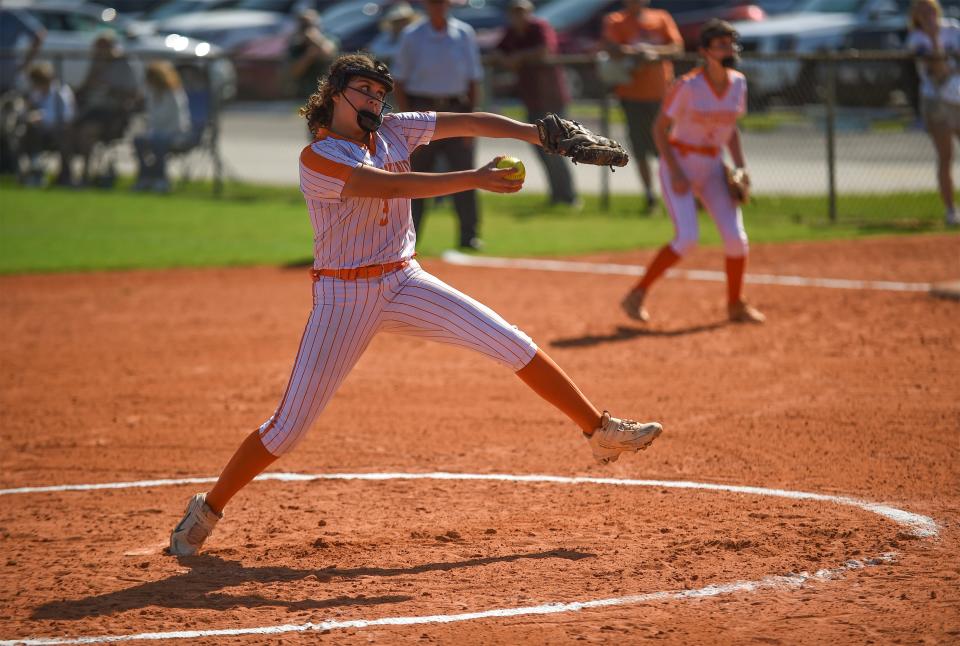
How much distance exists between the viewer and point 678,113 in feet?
32.0

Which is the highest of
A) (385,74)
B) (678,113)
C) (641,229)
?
(385,74)

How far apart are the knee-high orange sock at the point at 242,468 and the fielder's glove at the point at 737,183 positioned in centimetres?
533

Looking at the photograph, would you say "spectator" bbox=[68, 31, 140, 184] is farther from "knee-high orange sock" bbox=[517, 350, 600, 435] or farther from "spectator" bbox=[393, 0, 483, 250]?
"knee-high orange sock" bbox=[517, 350, 600, 435]

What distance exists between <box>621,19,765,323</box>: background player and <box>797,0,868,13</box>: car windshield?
1807 centimetres

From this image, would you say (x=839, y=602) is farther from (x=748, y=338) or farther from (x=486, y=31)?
(x=486, y=31)

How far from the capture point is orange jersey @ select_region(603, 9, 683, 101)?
52.7 ft

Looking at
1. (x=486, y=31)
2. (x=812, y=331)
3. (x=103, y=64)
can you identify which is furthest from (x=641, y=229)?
(x=486, y=31)

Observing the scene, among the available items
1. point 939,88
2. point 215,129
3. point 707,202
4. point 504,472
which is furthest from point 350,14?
point 504,472

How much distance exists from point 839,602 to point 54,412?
541 centimetres

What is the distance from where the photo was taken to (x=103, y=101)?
21.2 metres

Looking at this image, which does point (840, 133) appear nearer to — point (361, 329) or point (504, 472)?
point (504, 472)

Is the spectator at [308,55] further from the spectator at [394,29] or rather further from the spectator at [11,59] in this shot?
the spectator at [11,59]

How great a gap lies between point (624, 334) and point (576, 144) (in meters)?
4.60

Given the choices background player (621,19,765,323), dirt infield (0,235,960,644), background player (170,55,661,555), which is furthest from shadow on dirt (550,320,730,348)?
background player (170,55,661,555)
